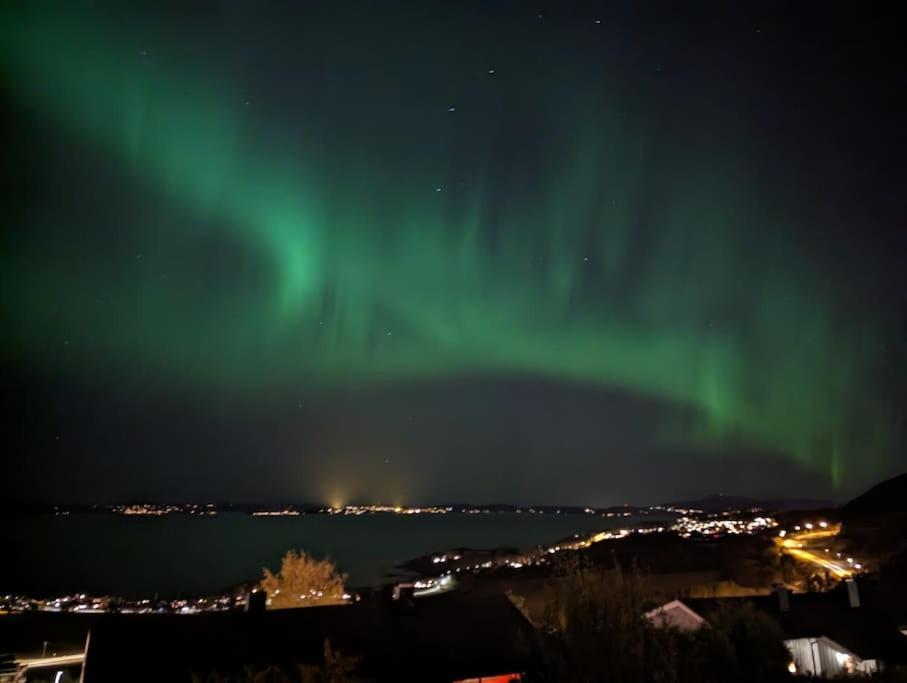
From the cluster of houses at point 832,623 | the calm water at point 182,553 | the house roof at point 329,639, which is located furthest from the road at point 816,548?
the calm water at point 182,553

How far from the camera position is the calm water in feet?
284

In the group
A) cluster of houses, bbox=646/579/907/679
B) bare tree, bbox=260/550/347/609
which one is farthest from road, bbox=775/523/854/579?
bare tree, bbox=260/550/347/609

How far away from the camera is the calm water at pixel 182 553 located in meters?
86.4

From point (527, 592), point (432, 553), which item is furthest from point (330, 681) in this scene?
point (432, 553)

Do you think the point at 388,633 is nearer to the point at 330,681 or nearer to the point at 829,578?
the point at 330,681

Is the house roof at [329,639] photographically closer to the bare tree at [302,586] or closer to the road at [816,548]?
the bare tree at [302,586]

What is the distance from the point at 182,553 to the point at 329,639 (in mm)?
112349

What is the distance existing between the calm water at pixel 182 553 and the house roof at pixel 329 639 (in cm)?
6203

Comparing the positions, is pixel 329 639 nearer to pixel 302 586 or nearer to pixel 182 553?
pixel 302 586

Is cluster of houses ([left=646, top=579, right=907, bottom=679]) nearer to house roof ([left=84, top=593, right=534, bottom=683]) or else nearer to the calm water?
house roof ([left=84, top=593, right=534, bottom=683])

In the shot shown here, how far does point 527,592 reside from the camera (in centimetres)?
5875

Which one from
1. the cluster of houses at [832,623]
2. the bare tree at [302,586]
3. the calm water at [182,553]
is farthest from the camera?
the calm water at [182,553]

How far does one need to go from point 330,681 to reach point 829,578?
2021 inches

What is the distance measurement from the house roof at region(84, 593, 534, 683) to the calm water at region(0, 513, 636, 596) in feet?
204
